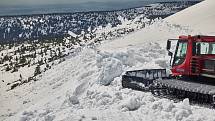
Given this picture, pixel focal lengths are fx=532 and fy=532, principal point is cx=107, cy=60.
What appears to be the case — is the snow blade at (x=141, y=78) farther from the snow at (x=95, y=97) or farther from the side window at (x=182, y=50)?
the side window at (x=182, y=50)

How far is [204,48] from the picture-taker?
58.2 feet

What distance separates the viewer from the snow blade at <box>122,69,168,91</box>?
61.5 feet

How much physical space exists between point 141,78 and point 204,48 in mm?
2710

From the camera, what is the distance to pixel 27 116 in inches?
680

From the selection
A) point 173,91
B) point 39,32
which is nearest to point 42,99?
point 173,91

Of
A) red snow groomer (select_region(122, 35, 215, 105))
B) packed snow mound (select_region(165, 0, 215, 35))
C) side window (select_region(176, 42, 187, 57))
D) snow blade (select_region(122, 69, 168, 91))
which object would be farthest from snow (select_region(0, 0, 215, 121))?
packed snow mound (select_region(165, 0, 215, 35))

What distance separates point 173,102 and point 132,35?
23.4 meters

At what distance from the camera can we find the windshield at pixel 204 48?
1753 centimetres

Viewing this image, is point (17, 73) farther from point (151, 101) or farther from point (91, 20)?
point (91, 20)

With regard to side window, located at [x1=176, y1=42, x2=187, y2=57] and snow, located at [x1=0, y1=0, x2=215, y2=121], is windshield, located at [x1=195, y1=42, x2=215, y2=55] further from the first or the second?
snow, located at [x1=0, y1=0, x2=215, y2=121]

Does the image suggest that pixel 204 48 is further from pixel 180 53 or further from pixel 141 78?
pixel 141 78

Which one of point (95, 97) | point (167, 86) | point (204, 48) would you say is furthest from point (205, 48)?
point (95, 97)

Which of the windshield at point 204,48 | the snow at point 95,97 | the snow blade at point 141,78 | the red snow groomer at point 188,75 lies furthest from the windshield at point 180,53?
the snow at point 95,97

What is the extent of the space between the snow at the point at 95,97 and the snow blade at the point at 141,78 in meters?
0.41
